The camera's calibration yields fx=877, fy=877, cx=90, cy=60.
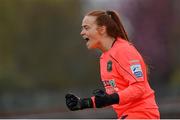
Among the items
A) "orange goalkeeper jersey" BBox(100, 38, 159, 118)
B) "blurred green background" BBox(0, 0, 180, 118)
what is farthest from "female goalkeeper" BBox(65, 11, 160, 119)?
"blurred green background" BBox(0, 0, 180, 118)

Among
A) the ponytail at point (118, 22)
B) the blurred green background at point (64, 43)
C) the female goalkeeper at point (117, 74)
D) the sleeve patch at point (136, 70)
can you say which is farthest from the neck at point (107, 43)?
the blurred green background at point (64, 43)

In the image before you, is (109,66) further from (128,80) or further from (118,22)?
(118,22)

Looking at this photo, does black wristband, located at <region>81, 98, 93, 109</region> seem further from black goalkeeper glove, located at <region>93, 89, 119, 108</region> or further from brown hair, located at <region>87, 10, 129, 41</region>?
brown hair, located at <region>87, 10, 129, 41</region>

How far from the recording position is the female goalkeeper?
7109mm

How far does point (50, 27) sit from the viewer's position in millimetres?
48844

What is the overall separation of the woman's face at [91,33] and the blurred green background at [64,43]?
33.4 meters

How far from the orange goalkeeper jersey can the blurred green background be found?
110ft

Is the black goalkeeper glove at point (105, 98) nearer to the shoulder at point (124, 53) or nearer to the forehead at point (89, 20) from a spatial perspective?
the shoulder at point (124, 53)

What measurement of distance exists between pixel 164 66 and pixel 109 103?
4390 centimetres

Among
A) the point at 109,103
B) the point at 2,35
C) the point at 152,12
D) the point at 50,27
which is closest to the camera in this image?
the point at 109,103

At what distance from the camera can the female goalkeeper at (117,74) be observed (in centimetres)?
711

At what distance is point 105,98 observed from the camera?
706 centimetres

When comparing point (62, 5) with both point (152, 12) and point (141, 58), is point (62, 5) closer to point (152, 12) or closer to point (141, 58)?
point (152, 12)

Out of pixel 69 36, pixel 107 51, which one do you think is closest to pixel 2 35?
pixel 69 36
